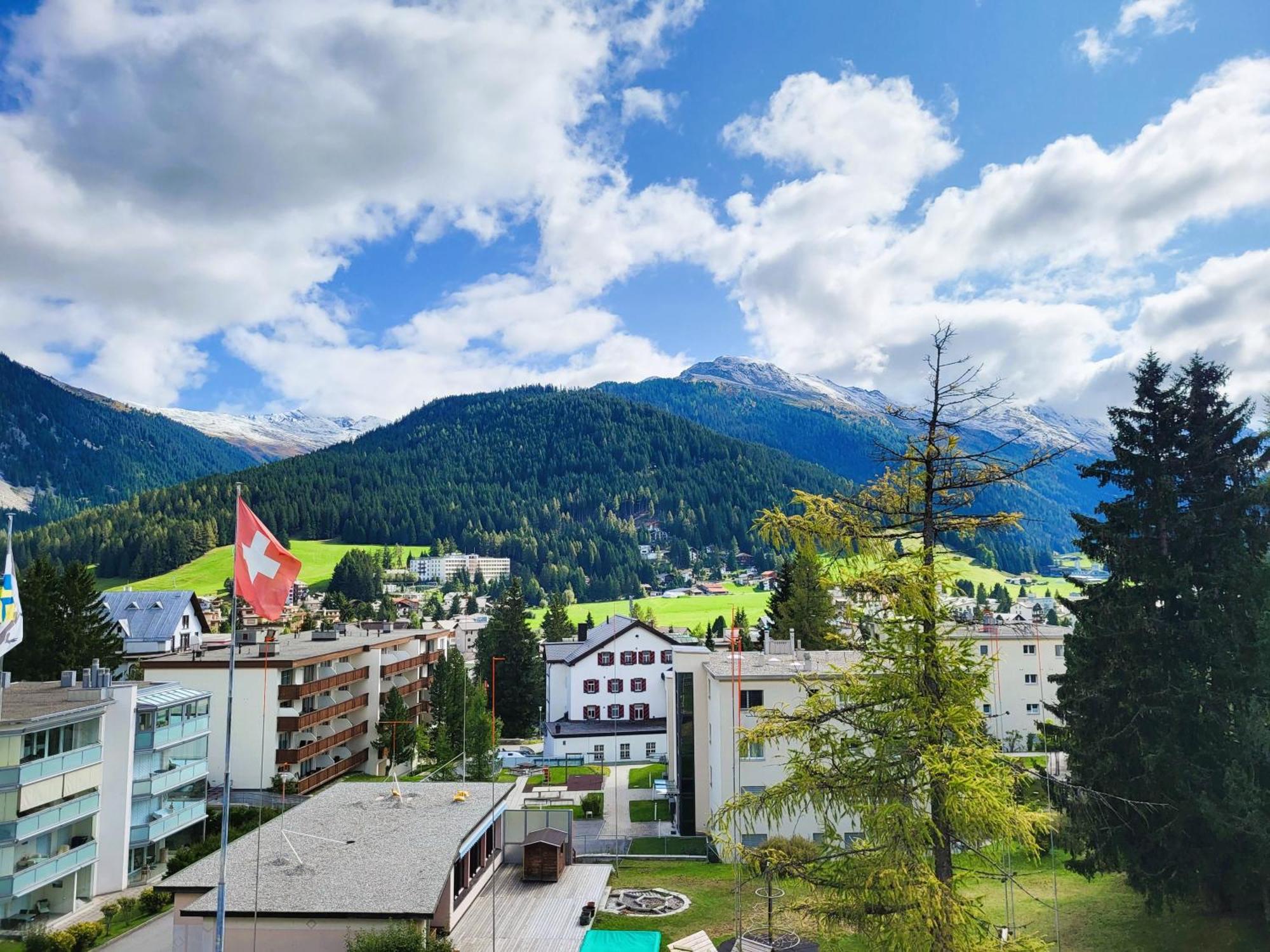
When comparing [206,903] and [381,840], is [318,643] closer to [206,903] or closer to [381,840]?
[381,840]

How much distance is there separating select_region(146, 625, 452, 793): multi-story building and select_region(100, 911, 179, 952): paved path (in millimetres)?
16521

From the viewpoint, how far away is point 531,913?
26703mm

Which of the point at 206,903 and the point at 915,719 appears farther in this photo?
the point at 206,903

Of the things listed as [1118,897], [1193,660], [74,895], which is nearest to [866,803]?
[1193,660]

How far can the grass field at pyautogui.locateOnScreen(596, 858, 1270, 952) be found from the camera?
2172 centimetres

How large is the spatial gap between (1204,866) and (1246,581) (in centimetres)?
718

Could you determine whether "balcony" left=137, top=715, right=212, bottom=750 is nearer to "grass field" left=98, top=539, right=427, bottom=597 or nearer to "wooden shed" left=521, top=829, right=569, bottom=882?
"wooden shed" left=521, top=829, right=569, bottom=882

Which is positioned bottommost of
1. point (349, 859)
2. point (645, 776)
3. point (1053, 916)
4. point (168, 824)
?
point (645, 776)

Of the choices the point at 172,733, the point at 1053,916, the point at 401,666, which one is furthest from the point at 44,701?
the point at 1053,916

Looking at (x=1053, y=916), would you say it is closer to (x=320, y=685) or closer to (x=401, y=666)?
(x=320, y=685)

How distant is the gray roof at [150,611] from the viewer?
275ft

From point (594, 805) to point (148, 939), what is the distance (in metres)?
21.9

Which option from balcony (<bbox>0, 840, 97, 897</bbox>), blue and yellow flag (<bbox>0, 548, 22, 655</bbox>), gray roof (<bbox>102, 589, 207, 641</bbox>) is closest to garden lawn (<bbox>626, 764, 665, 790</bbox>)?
balcony (<bbox>0, 840, 97, 897</bbox>)

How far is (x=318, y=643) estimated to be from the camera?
185 feet
